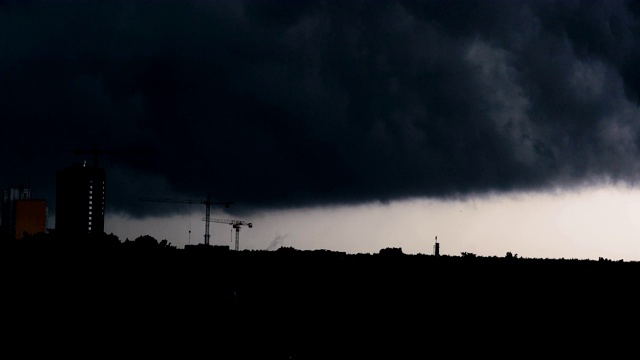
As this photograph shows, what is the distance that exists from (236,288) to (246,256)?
3159 millimetres

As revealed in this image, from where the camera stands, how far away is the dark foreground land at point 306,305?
49.3 m

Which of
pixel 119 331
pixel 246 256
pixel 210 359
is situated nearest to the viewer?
pixel 210 359

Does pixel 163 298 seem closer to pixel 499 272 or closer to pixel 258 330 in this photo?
pixel 258 330

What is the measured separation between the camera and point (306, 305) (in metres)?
56.2

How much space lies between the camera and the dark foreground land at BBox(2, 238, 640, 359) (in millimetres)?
49312

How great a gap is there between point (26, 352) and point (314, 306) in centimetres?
1839

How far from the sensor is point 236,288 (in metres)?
57.9

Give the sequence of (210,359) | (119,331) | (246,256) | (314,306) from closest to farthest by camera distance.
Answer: (210,359) < (119,331) < (314,306) < (246,256)

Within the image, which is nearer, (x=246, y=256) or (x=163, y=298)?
(x=163, y=298)

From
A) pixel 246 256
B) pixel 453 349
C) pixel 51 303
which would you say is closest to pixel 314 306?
pixel 246 256

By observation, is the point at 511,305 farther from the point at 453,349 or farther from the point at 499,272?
the point at 453,349

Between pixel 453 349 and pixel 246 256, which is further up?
pixel 246 256

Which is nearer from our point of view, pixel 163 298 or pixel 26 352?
pixel 26 352

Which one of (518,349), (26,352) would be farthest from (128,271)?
(518,349)
